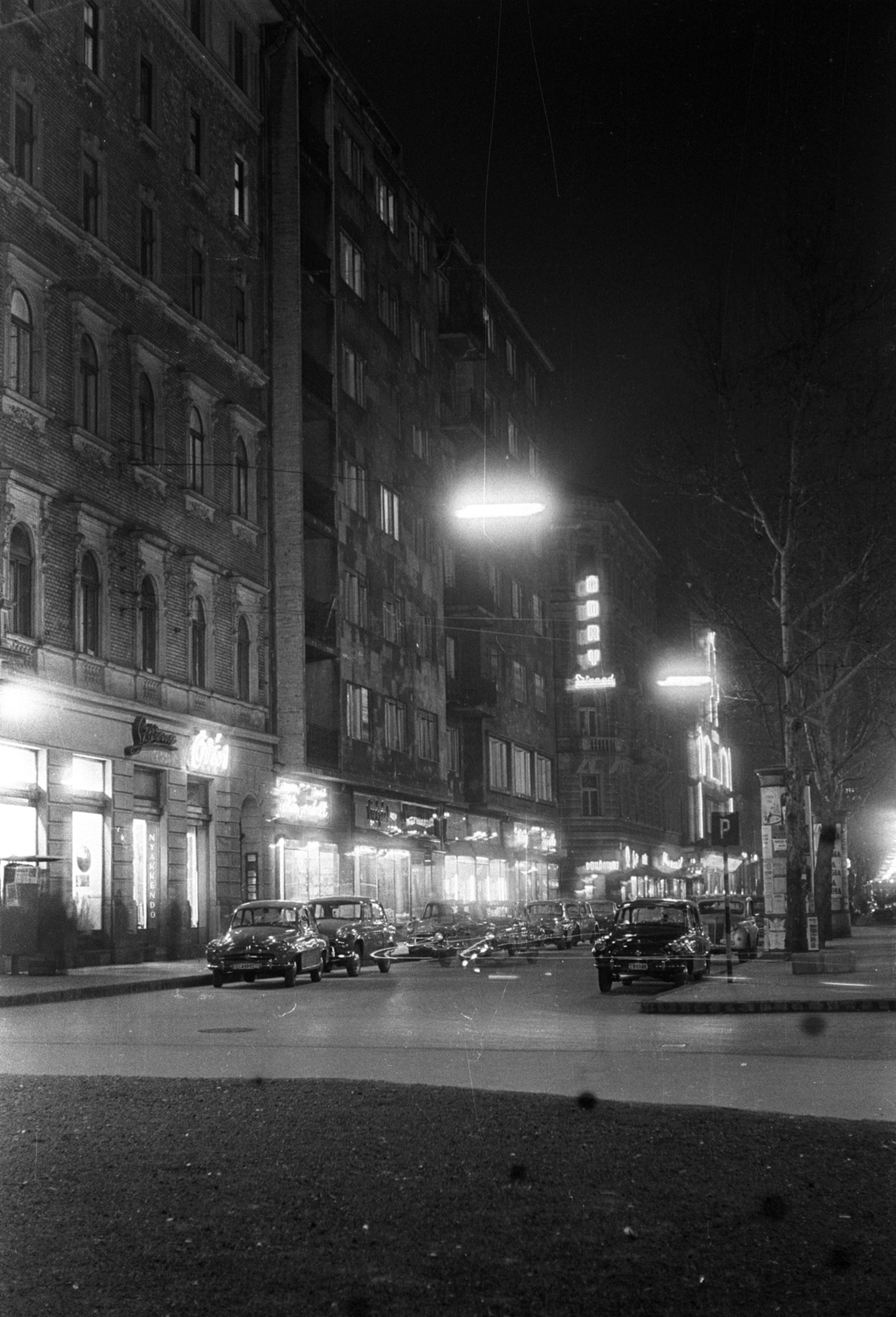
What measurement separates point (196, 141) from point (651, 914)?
1002 inches

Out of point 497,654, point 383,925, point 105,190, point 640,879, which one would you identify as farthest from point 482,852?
point 105,190

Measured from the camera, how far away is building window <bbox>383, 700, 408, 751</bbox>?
201ft

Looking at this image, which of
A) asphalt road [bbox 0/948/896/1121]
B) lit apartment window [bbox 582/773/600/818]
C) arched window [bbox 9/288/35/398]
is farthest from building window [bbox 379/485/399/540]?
lit apartment window [bbox 582/773/600/818]

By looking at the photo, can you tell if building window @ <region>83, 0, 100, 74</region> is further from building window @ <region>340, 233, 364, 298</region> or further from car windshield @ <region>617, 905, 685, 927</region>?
car windshield @ <region>617, 905, 685, 927</region>

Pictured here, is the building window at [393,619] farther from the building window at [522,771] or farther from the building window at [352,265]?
the building window at [522,771]

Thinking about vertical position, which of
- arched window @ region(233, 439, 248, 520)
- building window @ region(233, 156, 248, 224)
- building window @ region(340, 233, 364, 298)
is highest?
building window @ region(340, 233, 364, 298)

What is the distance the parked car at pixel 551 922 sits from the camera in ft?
166

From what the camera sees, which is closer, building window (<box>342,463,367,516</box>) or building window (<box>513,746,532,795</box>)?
building window (<box>342,463,367,516</box>)

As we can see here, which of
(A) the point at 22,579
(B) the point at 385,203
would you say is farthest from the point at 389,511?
(A) the point at 22,579

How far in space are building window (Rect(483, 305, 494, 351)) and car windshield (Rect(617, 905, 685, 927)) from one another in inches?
1873

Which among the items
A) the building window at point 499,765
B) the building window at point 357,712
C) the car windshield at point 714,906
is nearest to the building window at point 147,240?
the building window at point 357,712

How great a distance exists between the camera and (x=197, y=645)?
4500cm

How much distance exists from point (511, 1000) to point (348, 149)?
4128 centimetres

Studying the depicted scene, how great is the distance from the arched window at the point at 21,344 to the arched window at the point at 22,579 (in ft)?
9.84
